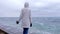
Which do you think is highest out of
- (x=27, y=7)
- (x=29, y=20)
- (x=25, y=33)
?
(x=27, y=7)

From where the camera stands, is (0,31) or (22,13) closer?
(0,31)

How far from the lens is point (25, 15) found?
27.1 feet

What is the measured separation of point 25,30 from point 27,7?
0.99 metres

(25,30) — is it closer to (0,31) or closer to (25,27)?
(25,27)

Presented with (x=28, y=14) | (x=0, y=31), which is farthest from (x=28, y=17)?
(x=0, y=31)

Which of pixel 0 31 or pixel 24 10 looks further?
pixel 24 10

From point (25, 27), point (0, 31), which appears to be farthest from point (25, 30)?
point (0, 31)

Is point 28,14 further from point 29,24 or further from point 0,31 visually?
point 0,31

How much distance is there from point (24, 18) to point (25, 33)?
69 cm

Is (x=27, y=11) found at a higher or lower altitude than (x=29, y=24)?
higher

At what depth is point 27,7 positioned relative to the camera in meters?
8.20

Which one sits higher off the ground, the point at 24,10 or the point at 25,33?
the point at 24,10

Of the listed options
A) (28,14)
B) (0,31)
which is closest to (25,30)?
(28,14)

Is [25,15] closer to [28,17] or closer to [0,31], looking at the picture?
[28,17]
